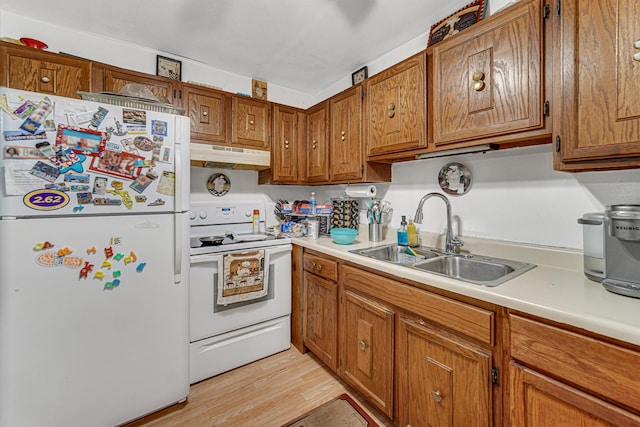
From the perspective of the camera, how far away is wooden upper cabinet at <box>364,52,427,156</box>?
62.0 inches

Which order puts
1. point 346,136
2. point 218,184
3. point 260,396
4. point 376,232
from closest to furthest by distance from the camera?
point 260,396
point 376,232
point 346,136
point 218,184

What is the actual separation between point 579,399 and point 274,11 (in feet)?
7.52

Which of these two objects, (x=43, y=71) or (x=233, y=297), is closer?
(x=43, y=71)

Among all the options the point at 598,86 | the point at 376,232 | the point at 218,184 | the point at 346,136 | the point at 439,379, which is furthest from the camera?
the point at 218,184

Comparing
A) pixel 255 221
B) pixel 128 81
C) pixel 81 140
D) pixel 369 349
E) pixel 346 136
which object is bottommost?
pixel 369 349

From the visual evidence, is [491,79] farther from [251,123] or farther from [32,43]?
[32,43]

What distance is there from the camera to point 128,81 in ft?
5.99

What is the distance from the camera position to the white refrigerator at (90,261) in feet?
3.85

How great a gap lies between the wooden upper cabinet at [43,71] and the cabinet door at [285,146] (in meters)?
1.33

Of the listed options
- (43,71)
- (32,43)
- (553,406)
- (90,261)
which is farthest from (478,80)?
(32,43)

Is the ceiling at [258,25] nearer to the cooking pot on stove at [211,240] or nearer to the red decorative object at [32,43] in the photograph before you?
the red decorative object at [32,43]

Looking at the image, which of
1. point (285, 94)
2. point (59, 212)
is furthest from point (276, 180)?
point (59, 212)

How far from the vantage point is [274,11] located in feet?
5.48

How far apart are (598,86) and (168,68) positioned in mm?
2640
